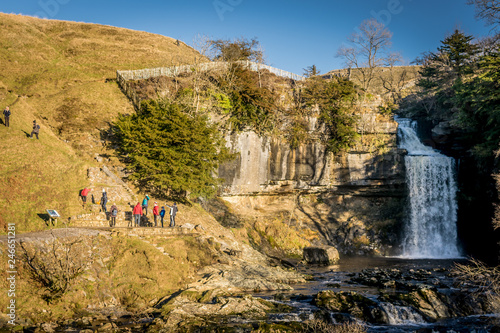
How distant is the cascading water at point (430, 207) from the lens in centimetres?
3697

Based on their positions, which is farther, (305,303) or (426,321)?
(305,303)

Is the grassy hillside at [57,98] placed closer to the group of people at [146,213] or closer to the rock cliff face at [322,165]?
the group of people at [146,213]

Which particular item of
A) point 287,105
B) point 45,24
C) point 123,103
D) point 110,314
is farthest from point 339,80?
point 45,24

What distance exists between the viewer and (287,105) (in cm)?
4112

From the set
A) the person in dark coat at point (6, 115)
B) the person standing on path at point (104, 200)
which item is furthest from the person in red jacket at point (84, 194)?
the person in dark coat at point (6, 115)

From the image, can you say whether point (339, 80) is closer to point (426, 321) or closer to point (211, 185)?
point (211, 185)

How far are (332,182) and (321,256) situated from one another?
11.1 metres

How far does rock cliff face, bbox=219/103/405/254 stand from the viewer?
38812 mm

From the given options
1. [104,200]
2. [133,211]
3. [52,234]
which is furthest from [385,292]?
[104,200]

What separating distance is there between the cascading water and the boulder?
389 inches

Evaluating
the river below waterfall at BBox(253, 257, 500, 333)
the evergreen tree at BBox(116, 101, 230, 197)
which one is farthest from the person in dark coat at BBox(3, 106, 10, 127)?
the river below waterfall at BBox(253, 257, 500, 333)

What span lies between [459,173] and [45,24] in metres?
71.9

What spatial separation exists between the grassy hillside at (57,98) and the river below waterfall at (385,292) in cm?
1516

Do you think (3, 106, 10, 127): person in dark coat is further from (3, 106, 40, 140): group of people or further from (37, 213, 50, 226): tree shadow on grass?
(37, 213, 50, 226): tree shadow on grass
